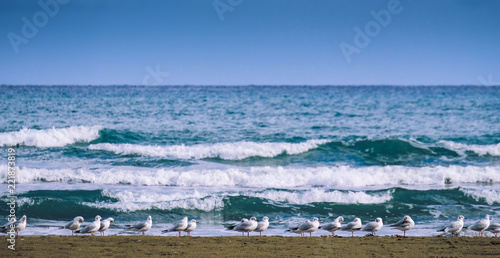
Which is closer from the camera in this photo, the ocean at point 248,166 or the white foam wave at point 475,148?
the ocean at point 248,166

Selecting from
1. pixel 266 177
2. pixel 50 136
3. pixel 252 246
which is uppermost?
pixel 50 136

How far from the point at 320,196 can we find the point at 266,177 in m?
2.52

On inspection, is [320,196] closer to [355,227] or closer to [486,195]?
[355,227]

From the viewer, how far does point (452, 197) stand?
40.4 ft

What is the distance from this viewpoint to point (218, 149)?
18.4 metres

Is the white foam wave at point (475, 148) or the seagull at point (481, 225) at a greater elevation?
the white foam wave at point (475, 148)

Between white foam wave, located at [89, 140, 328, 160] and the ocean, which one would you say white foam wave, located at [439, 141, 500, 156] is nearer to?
the ocean

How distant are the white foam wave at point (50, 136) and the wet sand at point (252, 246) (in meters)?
12.4

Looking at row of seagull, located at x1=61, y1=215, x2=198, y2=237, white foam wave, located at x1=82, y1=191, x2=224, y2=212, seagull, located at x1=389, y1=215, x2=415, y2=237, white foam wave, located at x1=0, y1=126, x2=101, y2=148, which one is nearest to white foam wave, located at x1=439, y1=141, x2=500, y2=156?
seagull, located at x1=389, y1=215, x2=415, y2=237

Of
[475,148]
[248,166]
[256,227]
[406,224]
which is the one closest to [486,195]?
[406,224]

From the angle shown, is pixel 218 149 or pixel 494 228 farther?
pixel 218 149

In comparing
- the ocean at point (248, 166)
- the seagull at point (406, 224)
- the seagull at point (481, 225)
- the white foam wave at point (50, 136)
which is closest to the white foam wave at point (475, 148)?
the ocean at point (248, 166)

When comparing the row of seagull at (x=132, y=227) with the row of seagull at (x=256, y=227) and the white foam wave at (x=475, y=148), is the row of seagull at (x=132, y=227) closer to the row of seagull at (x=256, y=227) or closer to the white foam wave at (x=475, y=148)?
the row of seagull at (x=256, y=227)

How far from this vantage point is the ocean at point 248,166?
36.4 feet
